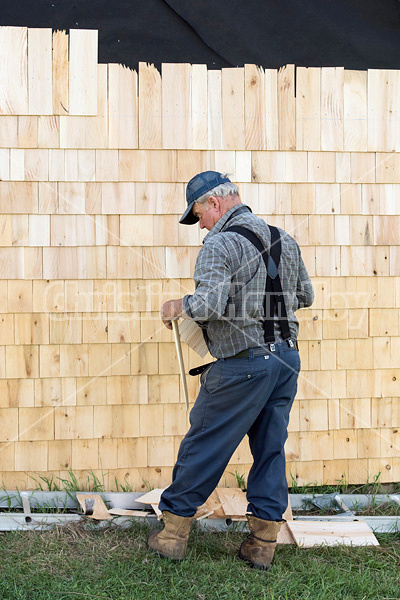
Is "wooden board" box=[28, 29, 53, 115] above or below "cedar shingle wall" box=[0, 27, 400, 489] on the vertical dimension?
above

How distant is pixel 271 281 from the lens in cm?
275

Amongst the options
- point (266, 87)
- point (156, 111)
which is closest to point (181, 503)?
point (156, 111)

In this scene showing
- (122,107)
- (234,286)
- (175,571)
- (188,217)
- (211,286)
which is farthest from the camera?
(122,107)

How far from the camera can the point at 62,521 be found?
11.0ft

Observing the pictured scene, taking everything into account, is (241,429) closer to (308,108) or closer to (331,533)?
(331,533)

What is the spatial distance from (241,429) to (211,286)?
73cm

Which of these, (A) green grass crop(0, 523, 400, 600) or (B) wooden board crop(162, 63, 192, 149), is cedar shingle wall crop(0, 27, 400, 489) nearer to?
(B) wooden board crop(162, 63, 192, 149)

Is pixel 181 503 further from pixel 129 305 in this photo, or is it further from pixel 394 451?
pixel 394 451

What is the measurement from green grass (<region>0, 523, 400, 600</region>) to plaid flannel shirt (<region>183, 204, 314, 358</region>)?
108 cm

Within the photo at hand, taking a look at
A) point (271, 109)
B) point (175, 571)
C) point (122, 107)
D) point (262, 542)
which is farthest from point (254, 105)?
point (175, 571)

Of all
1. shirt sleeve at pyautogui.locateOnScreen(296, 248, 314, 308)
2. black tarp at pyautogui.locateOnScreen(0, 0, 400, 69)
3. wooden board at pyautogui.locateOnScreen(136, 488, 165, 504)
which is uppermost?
black tarp at pyautogui.locateOnScreen(0, 0, 400, 69)

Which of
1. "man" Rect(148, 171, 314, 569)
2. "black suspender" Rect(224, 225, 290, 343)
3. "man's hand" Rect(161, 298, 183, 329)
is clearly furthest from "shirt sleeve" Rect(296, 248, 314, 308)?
"man's hand" Rect(161, 298, 183, 329)

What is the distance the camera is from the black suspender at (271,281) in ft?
9.00

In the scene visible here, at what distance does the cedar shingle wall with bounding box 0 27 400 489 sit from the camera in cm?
357
